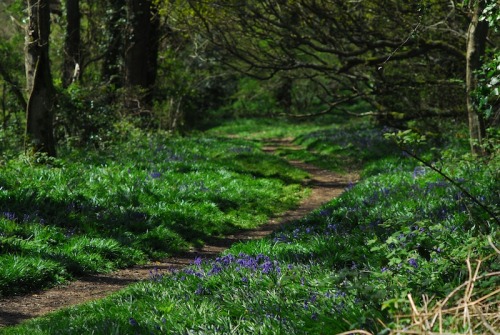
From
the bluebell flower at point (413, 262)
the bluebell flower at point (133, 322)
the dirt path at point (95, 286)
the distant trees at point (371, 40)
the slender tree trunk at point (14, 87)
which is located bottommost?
the dirt path at point (95, 286)

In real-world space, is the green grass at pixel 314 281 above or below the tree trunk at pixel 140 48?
below

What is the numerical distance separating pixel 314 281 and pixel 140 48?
18.1m

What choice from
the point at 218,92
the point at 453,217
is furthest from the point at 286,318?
the point at 218,92

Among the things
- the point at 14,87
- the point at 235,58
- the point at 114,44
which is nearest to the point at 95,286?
the point at 14,87

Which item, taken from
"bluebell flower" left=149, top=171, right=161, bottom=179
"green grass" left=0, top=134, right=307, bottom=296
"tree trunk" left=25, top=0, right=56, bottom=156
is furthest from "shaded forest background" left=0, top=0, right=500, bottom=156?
"bluebell flower" left=149, top=171, right=161, bottom=179

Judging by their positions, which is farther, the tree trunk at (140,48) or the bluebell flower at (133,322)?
the tree trunk at (140,48)

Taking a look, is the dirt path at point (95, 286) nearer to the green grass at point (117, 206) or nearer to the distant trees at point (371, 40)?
the green grass at point (117, 206)

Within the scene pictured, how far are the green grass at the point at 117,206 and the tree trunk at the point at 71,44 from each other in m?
6.07

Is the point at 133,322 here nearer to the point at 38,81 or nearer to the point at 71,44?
the point at 38,81

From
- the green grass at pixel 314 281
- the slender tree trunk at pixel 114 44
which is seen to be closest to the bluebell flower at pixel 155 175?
the green grass at pixel 314 281

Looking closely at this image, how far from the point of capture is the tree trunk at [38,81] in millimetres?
12859

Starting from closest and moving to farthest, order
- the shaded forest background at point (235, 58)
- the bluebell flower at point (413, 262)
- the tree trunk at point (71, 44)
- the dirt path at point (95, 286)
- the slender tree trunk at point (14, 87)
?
the bluebell flower at point (413, 262)
the dirt path at point (95, 286)
the shaded forest background at point (235, 58)
the slender tree trunk at point (14, 87)
the tree trunk at point (71, 44)

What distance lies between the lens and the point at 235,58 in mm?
18141

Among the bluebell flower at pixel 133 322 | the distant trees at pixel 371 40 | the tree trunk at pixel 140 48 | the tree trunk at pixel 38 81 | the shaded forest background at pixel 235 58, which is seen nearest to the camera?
the bluebell flower at pixel 133 322
